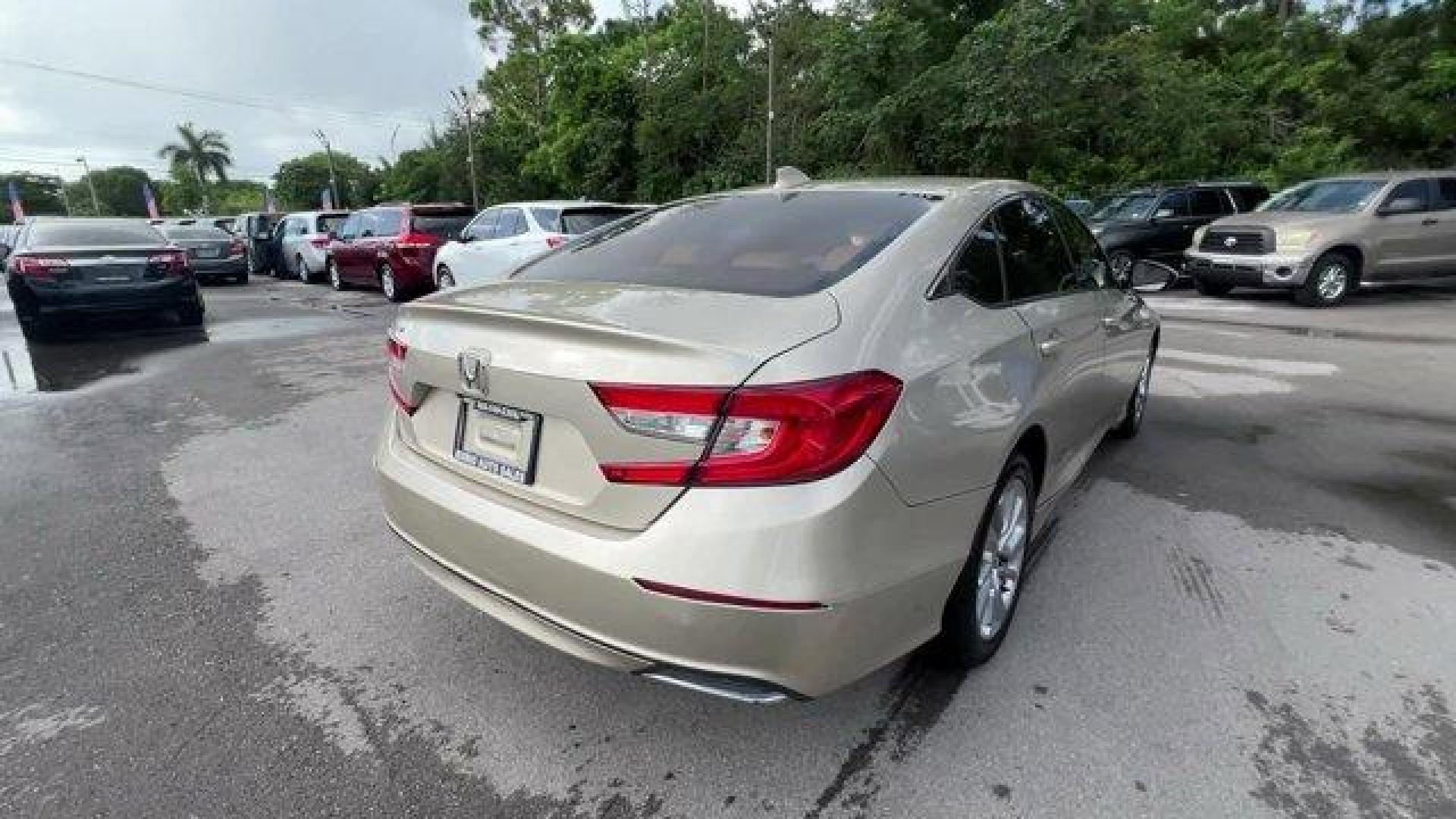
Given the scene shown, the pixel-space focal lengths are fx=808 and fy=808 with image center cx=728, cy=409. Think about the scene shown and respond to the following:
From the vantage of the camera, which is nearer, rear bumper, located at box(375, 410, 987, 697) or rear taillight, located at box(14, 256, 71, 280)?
rear bumper, located at box(375, 410, 987, 697)

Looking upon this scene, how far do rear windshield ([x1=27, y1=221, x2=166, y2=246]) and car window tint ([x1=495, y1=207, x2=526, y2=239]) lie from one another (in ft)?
13.8

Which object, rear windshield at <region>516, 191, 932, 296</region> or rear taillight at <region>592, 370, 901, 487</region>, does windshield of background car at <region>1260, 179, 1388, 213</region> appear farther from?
rear taillight at <region>592, 370, 901, 487</region>

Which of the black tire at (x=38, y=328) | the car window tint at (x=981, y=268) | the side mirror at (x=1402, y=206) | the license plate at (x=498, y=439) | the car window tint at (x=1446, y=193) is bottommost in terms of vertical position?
the black tire at (x=38, y=328)

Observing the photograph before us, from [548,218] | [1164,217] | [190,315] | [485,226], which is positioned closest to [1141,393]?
[548,218]

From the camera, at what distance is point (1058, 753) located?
2.38m

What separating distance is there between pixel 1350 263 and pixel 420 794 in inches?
539

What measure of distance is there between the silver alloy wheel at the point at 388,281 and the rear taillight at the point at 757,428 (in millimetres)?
13482

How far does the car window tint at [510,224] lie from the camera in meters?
11.3

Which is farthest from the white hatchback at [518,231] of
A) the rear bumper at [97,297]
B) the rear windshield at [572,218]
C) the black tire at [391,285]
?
the rear bumper at [97,297]

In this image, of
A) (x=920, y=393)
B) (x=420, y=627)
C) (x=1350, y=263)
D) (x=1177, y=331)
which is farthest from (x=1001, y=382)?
(x=1350, y=263)

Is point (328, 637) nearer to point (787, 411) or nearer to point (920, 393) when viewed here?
point (787, 411)

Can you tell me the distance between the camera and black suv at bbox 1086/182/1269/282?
43.9 feet

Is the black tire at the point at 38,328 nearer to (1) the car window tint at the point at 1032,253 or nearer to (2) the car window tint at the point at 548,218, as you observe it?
(2) the car window tint at the point at 548,218

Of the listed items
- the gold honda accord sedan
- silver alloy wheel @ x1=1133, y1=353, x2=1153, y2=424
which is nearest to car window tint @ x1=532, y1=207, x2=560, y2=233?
silver alloy wheel @ x1=1133, y1=353, x2=1153, y2=424
